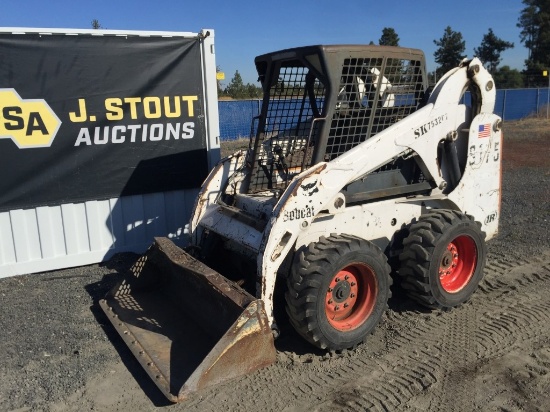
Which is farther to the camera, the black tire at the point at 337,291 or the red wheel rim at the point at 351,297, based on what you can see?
the red wheel rim at the point at 351,297

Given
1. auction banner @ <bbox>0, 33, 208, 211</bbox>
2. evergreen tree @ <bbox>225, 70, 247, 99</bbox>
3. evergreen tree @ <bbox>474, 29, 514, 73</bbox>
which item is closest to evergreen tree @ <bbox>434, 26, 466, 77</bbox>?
evergreen tree @ <bbox>474, 29, 514, 73</bbox>

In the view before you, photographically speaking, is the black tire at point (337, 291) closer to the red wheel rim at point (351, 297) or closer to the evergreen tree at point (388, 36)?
the red wheel rim at point (351, 297)

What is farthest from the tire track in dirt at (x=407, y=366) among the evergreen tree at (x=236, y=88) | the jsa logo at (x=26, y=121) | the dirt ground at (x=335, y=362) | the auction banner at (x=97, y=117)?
the evergreen tree at (x=236, y=88)

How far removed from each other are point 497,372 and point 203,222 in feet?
9.02

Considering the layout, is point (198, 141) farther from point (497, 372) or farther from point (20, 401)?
point (497, 372)

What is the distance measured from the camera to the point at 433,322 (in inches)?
180

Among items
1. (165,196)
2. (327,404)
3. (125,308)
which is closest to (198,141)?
(165,196)

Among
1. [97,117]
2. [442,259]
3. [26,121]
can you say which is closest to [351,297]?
[442,259]

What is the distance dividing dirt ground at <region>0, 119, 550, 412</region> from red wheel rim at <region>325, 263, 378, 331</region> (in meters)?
0.23

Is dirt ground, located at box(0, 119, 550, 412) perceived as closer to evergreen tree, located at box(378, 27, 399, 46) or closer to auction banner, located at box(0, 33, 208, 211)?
auction banner, located at box(0, 33, 208, 211)

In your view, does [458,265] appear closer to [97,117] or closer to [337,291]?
[337,291]

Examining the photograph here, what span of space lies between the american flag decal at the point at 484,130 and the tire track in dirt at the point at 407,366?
1.56 meters

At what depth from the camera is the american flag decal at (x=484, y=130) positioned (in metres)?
5.09

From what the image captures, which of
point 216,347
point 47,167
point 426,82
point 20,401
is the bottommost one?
point 20,401
